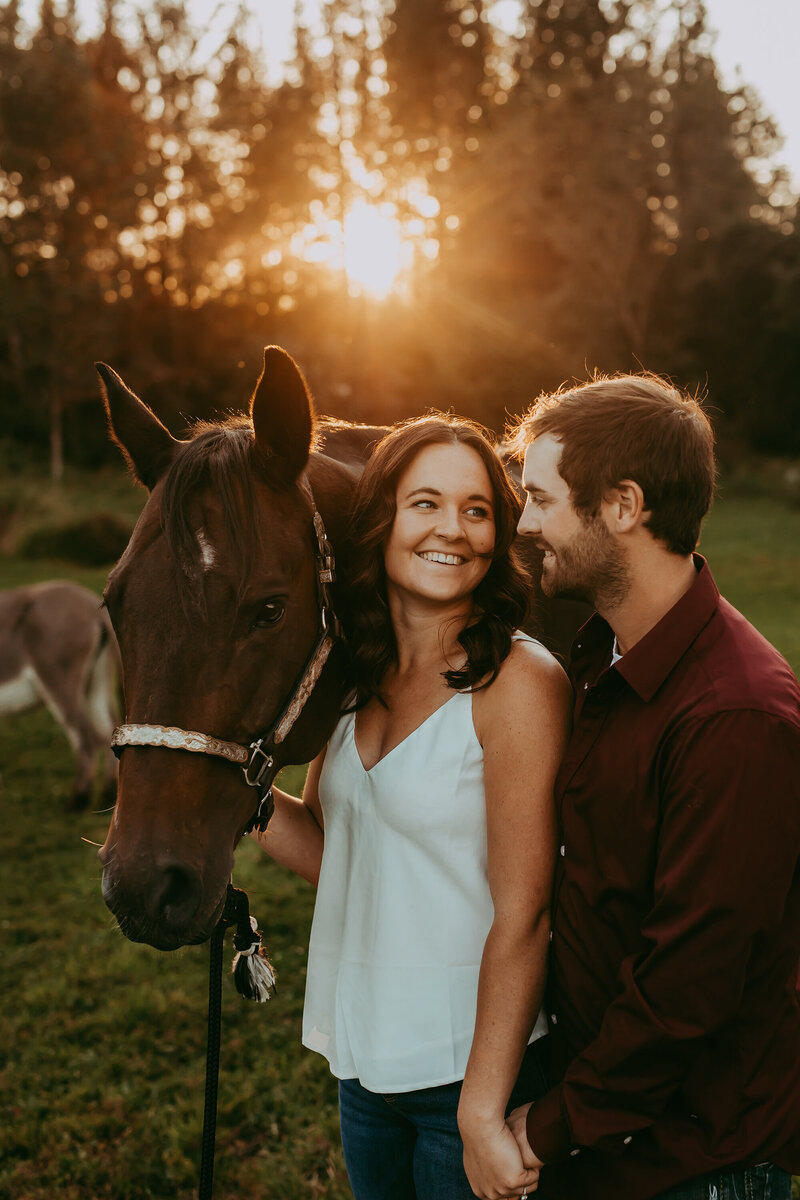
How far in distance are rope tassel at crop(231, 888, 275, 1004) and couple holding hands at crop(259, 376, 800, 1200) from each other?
5.1 inches

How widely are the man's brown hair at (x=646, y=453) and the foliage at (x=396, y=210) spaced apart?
17492mm

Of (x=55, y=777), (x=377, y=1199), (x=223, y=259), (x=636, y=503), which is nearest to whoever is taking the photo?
(x=636, y=503)

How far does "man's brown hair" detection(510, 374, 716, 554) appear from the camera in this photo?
157 cm

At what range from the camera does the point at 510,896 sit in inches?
62.2

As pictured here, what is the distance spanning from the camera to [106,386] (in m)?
2.04

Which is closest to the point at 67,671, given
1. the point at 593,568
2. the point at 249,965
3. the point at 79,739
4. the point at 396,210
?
the point at 79,739

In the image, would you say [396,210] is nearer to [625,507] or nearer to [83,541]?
[83,541]

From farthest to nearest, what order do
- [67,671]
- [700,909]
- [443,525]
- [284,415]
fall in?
[67,671]
[284,415]
[443,525]
[700,909]

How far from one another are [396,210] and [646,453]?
21534 millimetres

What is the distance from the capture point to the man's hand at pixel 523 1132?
145 centimetres

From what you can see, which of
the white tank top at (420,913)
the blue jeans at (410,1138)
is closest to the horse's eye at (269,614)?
the white tank top at (420,913)

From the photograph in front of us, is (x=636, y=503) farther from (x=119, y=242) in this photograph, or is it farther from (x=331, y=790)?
(x=119, y=242)

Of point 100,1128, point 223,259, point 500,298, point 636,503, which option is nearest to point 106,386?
point 636,503

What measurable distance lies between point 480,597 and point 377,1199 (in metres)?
1.32
